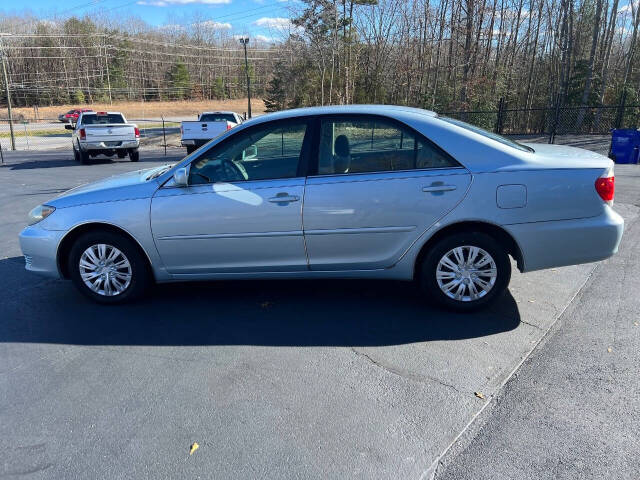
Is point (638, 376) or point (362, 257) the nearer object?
point (638, 376)

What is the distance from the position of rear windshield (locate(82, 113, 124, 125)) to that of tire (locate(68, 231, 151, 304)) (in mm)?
15246

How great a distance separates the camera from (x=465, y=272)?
411cm

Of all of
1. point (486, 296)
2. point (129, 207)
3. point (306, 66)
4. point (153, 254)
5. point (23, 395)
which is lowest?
point (23, 395)

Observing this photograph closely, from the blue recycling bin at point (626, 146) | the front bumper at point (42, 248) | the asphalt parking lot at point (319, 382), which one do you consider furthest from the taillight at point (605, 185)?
the blue recycling bin at point (626, 146)

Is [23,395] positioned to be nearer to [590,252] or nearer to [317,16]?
[590,252]

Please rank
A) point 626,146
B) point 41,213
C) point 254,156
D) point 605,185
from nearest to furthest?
1. point 605,185
2. point 254,156
3. point 41,213
4. point 626,146

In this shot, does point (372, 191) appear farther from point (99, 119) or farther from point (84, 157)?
point (99, 119)

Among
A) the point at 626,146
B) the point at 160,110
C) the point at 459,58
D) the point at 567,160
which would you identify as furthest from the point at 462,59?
the point at 160,110

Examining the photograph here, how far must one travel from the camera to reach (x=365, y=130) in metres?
4.18

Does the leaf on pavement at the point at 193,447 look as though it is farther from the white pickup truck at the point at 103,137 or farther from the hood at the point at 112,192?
the white pickup truck at the point at 103,137

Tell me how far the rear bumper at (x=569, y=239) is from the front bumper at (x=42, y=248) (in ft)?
12.8

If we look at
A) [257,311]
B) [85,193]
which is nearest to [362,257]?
[257,311]

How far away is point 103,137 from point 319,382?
16.4 m

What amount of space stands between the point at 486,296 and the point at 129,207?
3.11 m
